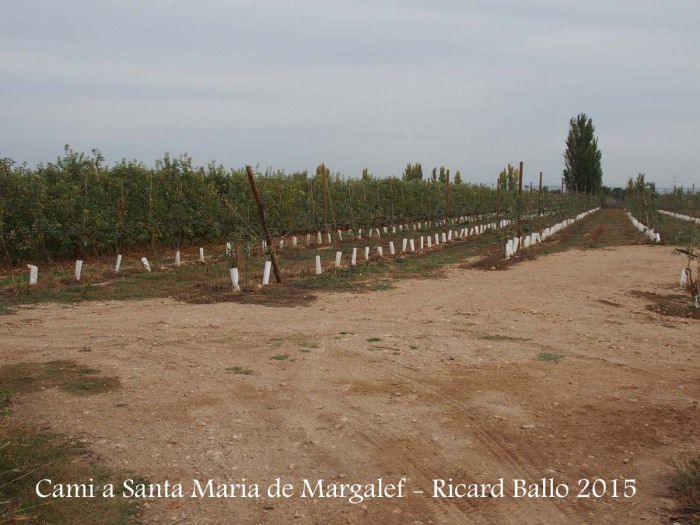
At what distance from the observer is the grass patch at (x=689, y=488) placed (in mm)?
3813

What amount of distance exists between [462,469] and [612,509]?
1022mm

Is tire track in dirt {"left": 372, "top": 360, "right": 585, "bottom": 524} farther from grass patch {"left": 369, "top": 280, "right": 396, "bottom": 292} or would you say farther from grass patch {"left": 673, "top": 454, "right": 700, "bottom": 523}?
grass patch {"left": 369, "top": 280, "right": 396, "bottom": 292}

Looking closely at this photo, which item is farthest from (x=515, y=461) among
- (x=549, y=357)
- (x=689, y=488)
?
(x=549, y=357)

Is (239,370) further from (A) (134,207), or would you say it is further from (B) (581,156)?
(B) (581,156)

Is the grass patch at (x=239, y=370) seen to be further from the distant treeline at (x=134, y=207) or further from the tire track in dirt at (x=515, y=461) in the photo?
the distant treeline at (x=134, y=207)

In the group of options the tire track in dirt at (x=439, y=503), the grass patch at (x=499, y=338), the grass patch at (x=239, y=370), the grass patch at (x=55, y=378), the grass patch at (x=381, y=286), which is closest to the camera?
the tire track in dirt at (x=439, y=503)

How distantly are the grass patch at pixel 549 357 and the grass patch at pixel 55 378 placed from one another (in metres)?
4.91

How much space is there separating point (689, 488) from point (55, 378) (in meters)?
5.76

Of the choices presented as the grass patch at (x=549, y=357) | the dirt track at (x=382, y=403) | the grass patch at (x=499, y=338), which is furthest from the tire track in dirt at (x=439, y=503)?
the grass patch at (x=499, y=338)

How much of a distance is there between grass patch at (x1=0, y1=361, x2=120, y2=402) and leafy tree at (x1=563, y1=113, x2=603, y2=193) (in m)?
78.1

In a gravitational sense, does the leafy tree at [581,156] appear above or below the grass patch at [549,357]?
above

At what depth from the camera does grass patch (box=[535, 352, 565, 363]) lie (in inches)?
289

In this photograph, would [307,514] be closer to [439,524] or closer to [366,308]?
[439,524]

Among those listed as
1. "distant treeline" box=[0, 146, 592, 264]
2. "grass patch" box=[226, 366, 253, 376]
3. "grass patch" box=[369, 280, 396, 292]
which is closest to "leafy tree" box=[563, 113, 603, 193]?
Result: "distant treeline" box=[0, 146, 592, 264]
